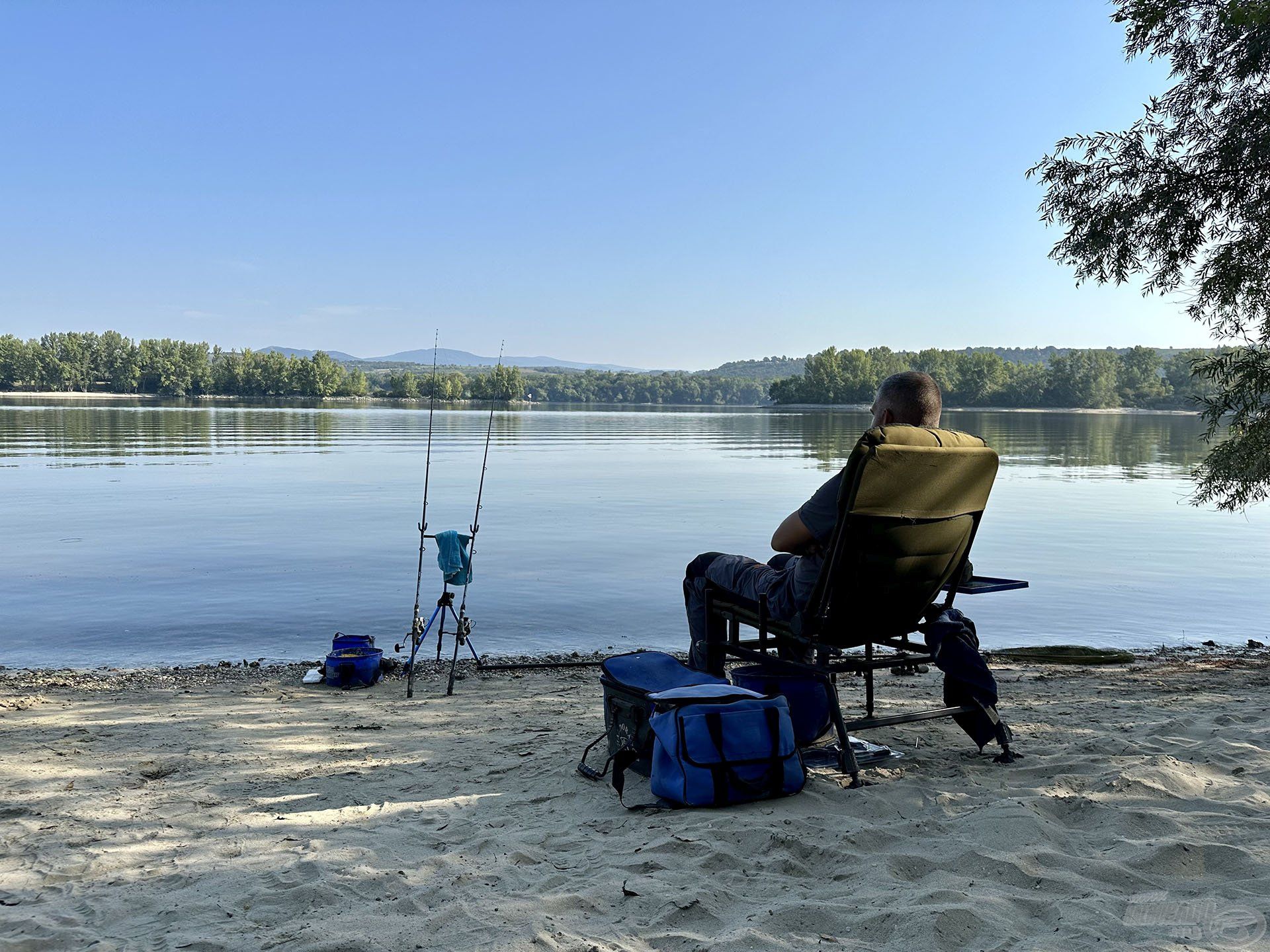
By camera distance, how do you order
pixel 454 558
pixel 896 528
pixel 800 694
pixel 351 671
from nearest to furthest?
pixel 896 528, pixel 800 694, pixel 351 671, pixel 454 558

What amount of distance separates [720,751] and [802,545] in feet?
3.21

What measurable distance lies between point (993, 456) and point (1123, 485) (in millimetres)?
25773

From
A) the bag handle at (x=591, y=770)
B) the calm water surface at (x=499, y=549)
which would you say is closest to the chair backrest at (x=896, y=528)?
the bag handle at (x=591, y=770)

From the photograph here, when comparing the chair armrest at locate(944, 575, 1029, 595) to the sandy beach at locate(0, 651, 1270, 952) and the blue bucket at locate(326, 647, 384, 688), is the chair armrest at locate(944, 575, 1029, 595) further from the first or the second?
the blue bucket at locate(326, 647, 384, 688)

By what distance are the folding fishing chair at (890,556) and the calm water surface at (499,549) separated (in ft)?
15.8

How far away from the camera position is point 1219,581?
1295 cm

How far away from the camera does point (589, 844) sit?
3521 millimetres

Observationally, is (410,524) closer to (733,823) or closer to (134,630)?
(134,630)

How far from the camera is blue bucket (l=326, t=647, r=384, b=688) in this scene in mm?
7012

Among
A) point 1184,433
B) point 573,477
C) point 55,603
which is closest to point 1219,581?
point 55,603

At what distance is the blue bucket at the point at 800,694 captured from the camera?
15.0ft

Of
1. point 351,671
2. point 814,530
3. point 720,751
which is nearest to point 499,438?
point 351,671

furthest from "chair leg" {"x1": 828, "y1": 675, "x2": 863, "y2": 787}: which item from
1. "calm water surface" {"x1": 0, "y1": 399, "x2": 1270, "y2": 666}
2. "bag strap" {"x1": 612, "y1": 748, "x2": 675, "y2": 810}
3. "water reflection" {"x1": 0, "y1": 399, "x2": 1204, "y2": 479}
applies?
"water reflection" {"x1": 0, "y1": 399, "x2": 1204, "y2": 479}

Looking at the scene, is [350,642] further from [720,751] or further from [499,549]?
[499,549]
